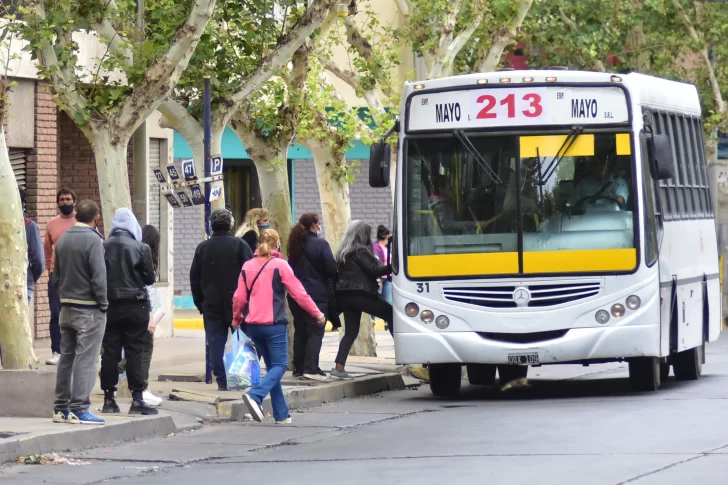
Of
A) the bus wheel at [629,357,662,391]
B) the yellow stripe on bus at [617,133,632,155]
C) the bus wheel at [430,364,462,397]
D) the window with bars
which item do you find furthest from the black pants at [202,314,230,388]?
the window with bars

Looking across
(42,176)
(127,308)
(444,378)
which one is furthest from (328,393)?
(42,176)

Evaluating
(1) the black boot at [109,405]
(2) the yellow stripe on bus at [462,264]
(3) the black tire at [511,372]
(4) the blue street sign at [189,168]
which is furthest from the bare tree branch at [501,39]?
(1) the black boot at [109,405]

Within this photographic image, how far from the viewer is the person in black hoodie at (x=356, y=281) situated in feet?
54.5

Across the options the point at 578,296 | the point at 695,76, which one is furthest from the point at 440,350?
the point at 695,76

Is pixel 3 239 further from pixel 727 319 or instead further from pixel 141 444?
pixel 727 319

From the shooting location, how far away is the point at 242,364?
14.7 meters

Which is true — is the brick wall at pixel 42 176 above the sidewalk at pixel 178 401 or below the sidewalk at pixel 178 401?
above

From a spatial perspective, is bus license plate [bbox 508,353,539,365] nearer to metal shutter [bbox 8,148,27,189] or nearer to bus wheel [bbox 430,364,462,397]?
bus wheel [bbox 430,364,462,397]

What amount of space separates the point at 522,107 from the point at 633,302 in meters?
2.12

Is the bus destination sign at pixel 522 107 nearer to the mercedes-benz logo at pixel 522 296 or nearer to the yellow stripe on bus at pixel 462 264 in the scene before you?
the yellow stripe on bus at pixel 462 264

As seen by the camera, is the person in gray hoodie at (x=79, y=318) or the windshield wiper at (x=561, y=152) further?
the windshield wiper at (x=561, y=152)

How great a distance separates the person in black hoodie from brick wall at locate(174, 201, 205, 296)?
15530 mm

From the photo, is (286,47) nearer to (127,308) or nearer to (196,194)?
(196,194)

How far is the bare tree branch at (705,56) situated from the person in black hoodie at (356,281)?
542 inches
